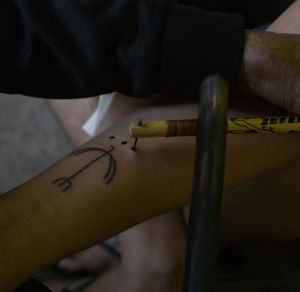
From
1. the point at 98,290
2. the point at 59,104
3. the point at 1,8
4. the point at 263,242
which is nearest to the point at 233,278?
the point at 263,242

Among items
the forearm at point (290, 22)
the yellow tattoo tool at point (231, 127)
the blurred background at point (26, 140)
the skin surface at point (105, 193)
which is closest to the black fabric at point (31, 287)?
the skin surface at point (105, 193)

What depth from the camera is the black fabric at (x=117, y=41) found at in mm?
428

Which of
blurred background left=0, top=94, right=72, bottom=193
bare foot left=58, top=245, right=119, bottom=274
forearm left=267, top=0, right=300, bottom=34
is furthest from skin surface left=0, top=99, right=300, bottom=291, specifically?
blurred background left=0, top=94, right=72, bottom=193

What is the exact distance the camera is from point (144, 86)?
0.45 m

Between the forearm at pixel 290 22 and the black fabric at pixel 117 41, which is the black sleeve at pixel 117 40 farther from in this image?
the forearm at pixel 290 22

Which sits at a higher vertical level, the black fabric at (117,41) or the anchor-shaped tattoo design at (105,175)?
the black fabric at (117,41)

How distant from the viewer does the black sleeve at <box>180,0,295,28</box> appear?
0.62 meters

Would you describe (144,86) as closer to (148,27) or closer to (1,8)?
(148,27)

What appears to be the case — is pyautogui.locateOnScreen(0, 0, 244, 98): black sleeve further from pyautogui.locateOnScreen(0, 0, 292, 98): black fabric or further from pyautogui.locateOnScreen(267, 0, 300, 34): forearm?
pyautogui.locateOnScreen(267, 0, 300, 34): forearm

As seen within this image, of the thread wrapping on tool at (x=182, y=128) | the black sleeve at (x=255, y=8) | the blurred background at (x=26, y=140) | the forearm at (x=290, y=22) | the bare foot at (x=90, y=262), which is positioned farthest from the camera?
the blurred background at (x=26, y=140)

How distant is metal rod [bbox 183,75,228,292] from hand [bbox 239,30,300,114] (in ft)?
0.62

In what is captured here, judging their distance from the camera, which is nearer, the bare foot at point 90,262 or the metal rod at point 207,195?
the metal rod at point 207,195

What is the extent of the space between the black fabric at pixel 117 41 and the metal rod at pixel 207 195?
0.17 m

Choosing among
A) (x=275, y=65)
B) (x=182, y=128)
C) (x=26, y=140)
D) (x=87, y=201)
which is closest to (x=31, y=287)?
(x=87, y=201)
